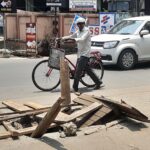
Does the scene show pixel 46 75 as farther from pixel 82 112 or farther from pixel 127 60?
pixel 127 60

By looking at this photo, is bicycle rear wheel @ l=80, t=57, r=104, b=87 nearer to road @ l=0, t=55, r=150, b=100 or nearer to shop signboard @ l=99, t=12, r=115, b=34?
road @ l=0, t=55, r=150, b=100

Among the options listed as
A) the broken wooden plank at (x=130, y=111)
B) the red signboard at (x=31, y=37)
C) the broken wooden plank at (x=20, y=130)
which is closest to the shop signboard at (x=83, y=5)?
the red signboard at (x=31, y=37)

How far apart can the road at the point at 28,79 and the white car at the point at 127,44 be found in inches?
13.0

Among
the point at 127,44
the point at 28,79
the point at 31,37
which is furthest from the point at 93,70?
the point at 31,37

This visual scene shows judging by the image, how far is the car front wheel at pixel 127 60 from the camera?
16312 mm

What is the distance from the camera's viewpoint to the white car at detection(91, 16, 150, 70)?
16312 millimetres

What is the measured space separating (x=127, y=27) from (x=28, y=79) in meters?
4.85

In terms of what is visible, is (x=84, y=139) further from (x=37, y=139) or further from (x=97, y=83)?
(x=97, y=83)

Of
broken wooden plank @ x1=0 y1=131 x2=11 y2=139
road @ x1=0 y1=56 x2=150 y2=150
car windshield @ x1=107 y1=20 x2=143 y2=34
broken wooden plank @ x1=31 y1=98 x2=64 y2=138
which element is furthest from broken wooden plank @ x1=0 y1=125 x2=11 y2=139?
car windshield @ x1=107 y1=20 x2=143 y2=34

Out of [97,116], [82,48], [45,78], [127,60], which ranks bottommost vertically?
[97,116]

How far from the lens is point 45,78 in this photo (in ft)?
39.0

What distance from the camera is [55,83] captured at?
1195cm

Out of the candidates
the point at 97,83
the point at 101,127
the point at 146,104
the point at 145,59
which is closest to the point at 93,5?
the point at 145,59

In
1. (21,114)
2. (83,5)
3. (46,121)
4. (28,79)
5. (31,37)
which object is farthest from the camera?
(83,5)
